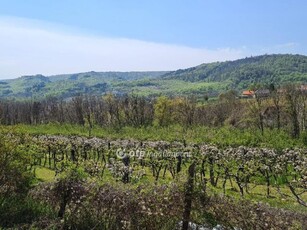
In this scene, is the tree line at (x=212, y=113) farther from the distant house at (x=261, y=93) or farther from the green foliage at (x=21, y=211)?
the green foliage at (x=21, y=211)

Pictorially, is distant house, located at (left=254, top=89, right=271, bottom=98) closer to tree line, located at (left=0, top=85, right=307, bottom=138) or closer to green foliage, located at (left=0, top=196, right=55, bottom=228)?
tree line, located at (left=0, top=85, right=307, bottom=138)

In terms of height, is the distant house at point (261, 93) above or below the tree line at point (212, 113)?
above

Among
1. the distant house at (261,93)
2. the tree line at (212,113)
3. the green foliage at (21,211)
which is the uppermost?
the green foliage at (21,211)

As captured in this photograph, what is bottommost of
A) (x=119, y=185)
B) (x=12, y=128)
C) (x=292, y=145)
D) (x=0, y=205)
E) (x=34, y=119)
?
(x=34, y=119)

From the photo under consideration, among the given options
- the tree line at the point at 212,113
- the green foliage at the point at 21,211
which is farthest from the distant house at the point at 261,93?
the green foliage at the point at 21,211

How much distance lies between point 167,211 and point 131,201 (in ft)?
2.63

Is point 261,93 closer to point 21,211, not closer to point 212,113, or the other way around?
point 212,113

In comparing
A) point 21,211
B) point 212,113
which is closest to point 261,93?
point 212,113

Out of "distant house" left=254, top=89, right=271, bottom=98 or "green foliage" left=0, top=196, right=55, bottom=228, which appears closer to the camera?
"green foliage" left=0, top=196, right=55, bottom=228

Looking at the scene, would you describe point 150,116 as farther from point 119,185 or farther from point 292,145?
point 119,185

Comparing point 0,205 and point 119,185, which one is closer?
point 119,185

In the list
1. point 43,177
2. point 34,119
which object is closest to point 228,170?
point 43,177

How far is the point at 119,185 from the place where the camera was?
8.59 meters

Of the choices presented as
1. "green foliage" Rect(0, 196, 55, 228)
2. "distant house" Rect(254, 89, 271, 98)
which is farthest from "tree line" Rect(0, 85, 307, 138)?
"green foliage" Rect(0, 196, 55, 228)
